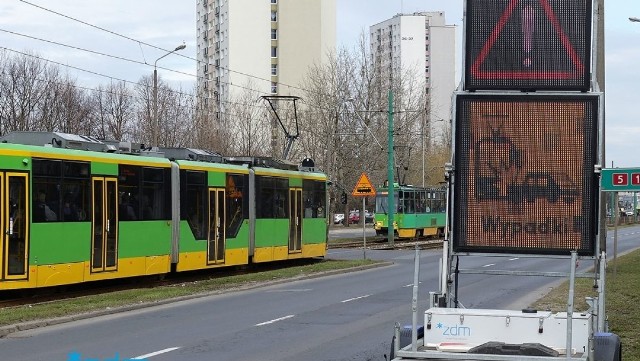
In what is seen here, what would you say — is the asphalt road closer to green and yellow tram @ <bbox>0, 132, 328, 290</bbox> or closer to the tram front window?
green and yellow tram @ <bbox>0, 132, 328, 290</bbox>

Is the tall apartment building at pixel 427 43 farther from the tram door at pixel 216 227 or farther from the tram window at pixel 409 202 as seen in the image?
the tram door at pixel 216 227

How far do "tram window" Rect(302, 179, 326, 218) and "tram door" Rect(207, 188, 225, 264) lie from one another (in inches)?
239

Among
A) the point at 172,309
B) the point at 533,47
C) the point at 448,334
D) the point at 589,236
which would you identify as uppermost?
the point at 533,47

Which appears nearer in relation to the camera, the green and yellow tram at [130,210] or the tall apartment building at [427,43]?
the green and yellow tram at [130,210]

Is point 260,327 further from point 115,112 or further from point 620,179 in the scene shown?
point 115,112

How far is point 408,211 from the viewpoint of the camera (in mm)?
58500

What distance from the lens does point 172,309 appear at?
1934cm

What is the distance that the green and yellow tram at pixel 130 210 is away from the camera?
2027 centimetres

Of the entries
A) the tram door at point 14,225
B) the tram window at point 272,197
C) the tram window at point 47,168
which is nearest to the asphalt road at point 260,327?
the tram door at point 14,225

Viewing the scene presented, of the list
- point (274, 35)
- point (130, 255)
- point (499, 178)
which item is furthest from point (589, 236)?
point (274, 35)

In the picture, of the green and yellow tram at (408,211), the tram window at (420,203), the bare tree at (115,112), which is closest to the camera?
the green and yellow tram at (408,211)

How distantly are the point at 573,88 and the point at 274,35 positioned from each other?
10179 cm

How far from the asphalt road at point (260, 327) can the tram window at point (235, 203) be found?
3971 mm

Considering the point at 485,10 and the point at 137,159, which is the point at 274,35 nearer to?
the point at 137,159
